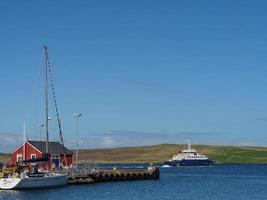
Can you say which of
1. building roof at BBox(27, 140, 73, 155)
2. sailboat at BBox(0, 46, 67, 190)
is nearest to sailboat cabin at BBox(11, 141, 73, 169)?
building roof at BBox(27, 140, 73, 155)

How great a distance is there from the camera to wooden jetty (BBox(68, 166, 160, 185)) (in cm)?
9762

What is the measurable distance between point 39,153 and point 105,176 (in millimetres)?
11174

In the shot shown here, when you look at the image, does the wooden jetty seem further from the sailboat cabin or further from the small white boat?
the small white boat

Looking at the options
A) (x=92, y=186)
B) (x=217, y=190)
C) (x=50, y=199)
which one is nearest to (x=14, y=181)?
(x=50, y=199)

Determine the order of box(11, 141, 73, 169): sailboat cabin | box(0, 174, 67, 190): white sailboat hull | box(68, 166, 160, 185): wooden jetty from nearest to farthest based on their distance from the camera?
box(0, 174, 67, 190): white sailboat hull, box(68, 166, 160, 185): wooden jetty, box(11, 141, 73, 169): sailboat cabin

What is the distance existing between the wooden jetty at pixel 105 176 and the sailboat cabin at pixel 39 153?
5.26m

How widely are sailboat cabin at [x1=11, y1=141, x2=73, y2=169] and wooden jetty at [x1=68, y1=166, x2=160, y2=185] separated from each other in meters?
5.26

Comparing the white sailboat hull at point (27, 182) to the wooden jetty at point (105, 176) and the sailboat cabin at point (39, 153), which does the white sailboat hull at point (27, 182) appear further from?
the sailboat cabin at point (39, 153)

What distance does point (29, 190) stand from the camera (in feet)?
272

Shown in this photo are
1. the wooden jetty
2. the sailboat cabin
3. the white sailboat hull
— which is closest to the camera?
the white sailboat hull

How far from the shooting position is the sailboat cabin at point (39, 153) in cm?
10419

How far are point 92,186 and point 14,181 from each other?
16495 millimetres

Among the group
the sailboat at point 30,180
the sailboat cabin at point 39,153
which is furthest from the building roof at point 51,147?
the sailboat at point 30,180

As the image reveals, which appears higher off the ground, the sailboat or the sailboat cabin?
the sailboat cabin
